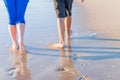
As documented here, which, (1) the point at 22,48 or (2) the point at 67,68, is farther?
(1) the point at 22,48

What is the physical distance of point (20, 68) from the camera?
213 inches

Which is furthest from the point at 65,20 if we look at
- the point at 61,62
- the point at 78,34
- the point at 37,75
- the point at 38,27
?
the point at 37,75

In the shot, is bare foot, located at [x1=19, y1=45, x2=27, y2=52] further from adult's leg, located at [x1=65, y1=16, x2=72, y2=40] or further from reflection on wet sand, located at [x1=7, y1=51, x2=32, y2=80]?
adult's leg, located at [x1=65, y1=16, x2=72, y2=40]

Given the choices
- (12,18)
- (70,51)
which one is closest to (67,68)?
(70,51)

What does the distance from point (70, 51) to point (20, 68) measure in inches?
42.1

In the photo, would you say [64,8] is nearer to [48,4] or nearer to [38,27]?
[38,27]

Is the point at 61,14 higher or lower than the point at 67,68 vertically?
higher

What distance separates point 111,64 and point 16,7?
6.49ft

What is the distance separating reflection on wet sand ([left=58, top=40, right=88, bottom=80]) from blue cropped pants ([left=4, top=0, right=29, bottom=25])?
3.19ft

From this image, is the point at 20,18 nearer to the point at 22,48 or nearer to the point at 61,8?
the point at 22,48

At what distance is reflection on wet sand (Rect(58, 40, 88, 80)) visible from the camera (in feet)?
16.2

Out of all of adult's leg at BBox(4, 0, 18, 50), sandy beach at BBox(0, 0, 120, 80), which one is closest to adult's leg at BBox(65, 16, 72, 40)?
sandy beach at BBox(0, 0, 120, 80)

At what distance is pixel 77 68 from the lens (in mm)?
5289

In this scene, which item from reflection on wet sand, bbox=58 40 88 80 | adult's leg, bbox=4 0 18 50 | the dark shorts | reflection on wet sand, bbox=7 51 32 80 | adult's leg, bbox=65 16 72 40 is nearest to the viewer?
reflection on wet sand, bbox=58 40 88 80
